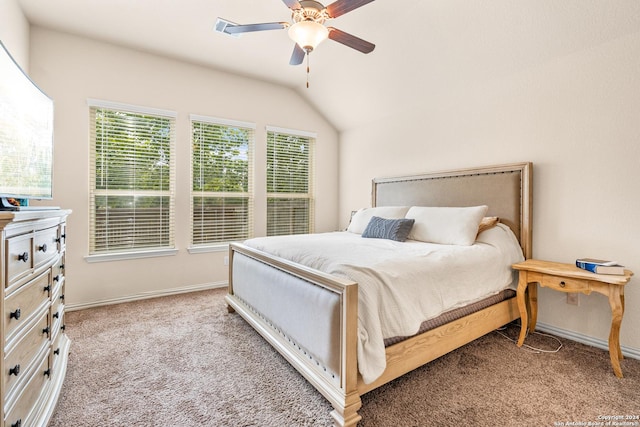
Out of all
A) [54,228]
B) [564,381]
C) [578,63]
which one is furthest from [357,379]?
[578,63]

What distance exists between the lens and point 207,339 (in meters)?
2.47

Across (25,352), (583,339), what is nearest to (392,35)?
(583,339)

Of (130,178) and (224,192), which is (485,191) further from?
(130,178)

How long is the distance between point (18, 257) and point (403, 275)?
177 cm

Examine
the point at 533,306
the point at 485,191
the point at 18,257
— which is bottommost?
the point at 533,306

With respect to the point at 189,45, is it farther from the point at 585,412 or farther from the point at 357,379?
the point at 585,412

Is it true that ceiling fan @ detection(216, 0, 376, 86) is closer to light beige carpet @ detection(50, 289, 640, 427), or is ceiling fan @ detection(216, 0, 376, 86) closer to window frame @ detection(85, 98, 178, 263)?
window frame @ detection(85, 98, 178, 263)

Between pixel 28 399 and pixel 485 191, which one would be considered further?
pixel 485 191

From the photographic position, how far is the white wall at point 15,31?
229 centimetres

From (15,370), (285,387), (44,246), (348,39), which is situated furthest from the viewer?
(348,39)

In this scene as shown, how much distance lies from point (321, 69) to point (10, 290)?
12.3 ft

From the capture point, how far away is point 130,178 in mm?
3498

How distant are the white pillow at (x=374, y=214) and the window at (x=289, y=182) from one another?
4.21ft

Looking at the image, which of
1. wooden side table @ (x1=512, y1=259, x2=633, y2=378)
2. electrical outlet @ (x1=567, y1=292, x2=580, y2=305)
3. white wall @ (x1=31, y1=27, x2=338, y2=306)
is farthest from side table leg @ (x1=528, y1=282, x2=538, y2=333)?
white wall @ (x1=31, y1=27, x2=338, y2=306)
